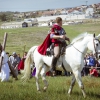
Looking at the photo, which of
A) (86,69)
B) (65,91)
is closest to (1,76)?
(65,91)

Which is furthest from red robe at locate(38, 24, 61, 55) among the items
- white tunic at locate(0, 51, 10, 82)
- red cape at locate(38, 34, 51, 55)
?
white tunic at locate(0, 51, 10, 82)

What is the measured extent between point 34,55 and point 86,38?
2.27 metres

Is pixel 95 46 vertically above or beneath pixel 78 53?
above

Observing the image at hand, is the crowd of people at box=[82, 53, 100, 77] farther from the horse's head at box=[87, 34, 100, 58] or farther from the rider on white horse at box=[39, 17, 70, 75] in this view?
the horse's head at box=[87, 34, 100, 58]

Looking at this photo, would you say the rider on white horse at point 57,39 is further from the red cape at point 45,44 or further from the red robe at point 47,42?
the red cape at point 45,44

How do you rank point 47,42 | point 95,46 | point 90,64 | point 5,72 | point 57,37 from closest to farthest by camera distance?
point 95,46 < point 57,37 < point 47,42 < point 5,72 < point 90,64

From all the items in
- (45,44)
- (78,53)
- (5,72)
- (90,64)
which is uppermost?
(45,44)

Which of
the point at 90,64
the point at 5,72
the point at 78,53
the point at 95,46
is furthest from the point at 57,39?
the point at 90,64

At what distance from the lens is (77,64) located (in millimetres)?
9492

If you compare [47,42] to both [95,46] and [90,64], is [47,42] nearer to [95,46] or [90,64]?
[95,46]

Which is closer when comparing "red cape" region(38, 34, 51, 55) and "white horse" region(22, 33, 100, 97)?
"white horse" region(22, 33, 100, 97)

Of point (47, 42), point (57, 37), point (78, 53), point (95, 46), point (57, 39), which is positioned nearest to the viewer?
point (95, 46)

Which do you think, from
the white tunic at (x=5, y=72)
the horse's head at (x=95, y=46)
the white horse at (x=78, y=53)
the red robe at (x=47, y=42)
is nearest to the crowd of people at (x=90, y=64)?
the white tunic at (x=5, y=72)

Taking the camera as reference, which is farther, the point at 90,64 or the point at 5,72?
the point at 90,64
